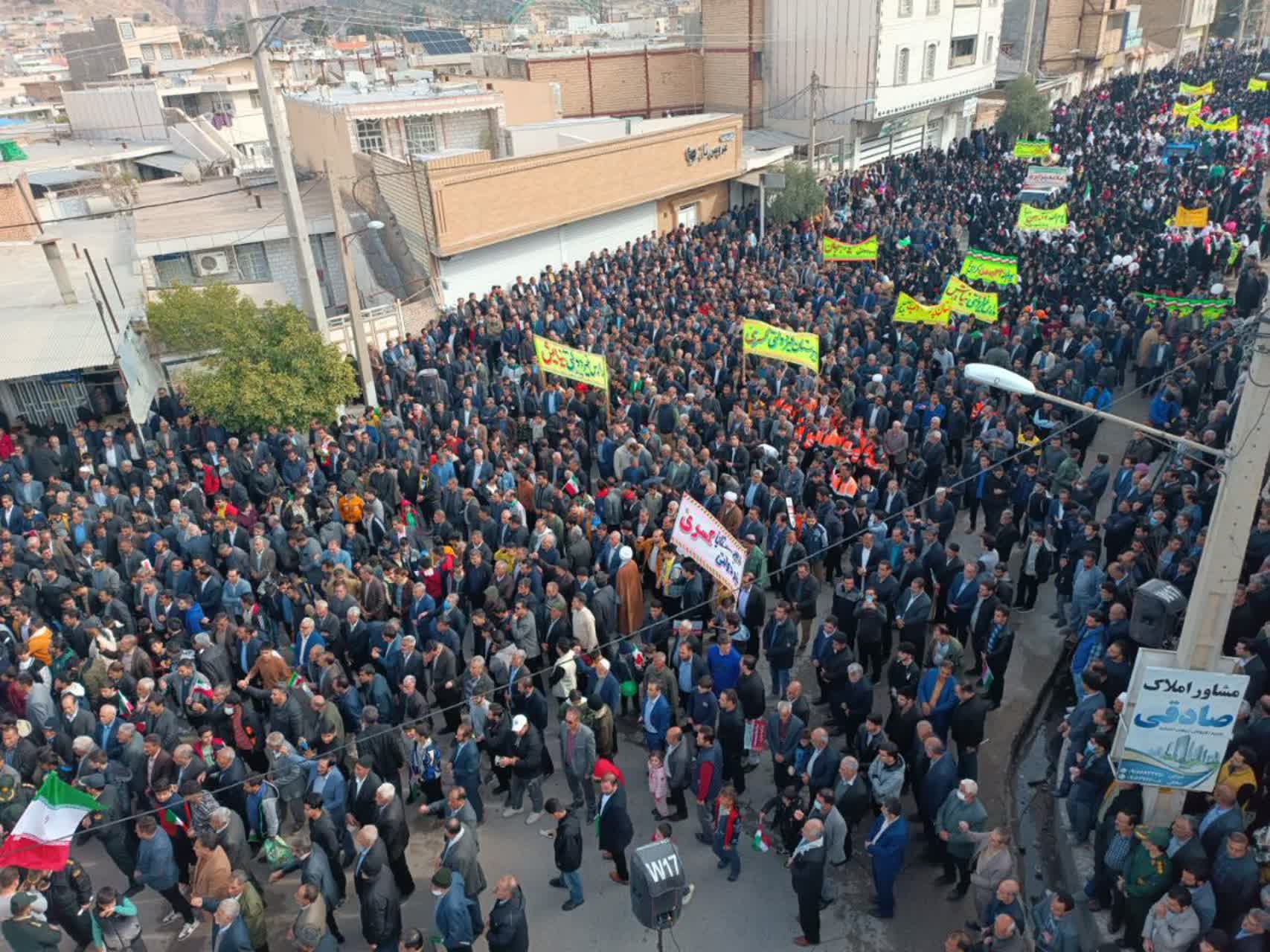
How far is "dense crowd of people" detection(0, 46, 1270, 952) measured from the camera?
287 inches

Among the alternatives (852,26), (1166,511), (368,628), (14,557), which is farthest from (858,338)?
(852,26)

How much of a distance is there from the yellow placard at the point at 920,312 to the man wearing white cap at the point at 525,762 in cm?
1101

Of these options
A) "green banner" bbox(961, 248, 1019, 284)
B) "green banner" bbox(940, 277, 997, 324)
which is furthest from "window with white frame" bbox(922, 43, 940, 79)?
"green banner" bbox(940, 277, 997, 324)

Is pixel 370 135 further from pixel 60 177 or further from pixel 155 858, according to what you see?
pixel 155 858

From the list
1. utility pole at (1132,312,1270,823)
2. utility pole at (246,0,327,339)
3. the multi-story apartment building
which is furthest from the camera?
the multi-story apartment building

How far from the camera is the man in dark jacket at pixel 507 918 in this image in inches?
260

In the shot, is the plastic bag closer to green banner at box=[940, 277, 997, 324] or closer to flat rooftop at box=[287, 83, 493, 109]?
green banner at box=[940, 277, 997, 324]

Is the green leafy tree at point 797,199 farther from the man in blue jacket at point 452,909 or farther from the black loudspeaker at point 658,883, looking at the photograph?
the man in blue jacket at point 452,909

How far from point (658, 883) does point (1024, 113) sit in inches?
1483

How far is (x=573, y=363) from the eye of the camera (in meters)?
14.5

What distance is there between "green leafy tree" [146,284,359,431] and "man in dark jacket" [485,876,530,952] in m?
9.94

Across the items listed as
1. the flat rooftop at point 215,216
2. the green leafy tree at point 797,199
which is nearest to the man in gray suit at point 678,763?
the flat rooftop at point 215,216

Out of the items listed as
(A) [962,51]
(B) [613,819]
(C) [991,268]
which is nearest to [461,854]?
(B) [613,819]

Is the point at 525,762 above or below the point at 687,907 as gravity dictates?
above
